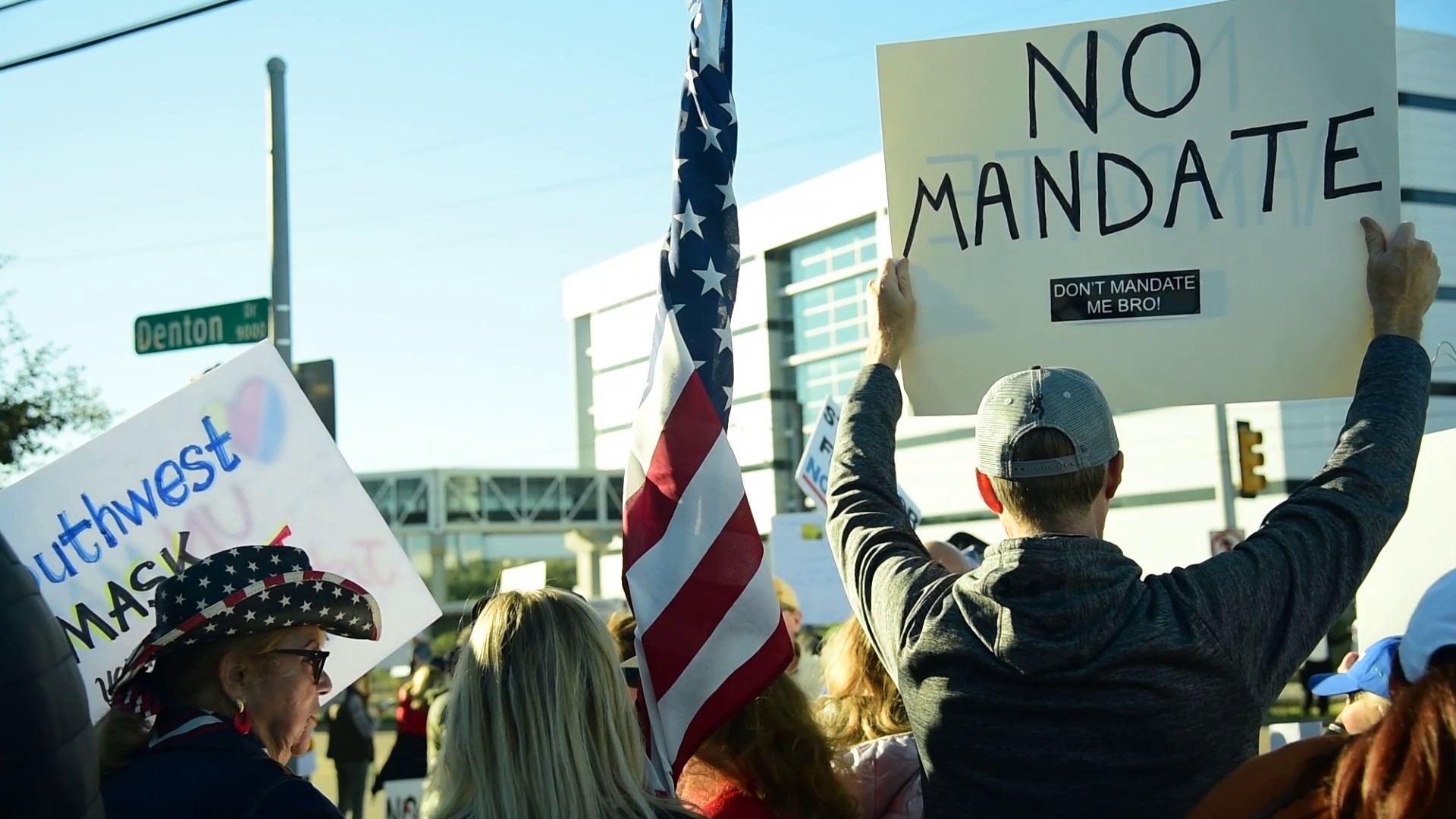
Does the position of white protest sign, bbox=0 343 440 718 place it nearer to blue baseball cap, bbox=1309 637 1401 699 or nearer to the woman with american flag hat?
the woman with american flag hat

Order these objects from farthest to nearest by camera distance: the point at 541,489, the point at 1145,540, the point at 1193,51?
the point at 541,489 → the point at 1145,540 → the point at 1193,51

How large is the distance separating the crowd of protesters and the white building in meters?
15.8

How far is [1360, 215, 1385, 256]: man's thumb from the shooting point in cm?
311

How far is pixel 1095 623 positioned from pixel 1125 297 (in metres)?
1.23

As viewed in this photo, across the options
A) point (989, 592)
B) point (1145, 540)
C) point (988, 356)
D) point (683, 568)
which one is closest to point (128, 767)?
point (683, 568)

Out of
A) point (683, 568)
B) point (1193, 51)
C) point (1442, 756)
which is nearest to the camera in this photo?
point (1442, 756)

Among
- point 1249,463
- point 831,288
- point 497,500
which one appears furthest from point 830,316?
point 1249,463

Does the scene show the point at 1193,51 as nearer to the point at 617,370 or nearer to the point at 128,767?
the point at 128,767

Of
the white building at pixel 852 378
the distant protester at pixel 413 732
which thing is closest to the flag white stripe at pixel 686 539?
the distant protester at pixel 413 732

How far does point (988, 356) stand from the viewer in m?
3.35

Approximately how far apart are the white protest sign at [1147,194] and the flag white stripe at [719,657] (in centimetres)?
65

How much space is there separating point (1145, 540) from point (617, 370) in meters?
26.6

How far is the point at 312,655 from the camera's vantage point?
3.03 m

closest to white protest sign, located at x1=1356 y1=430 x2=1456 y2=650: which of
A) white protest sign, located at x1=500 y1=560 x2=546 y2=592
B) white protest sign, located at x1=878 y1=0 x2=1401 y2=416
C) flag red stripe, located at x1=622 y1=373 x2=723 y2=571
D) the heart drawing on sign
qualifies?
white protest sign, located at x1=878 y1=0 x2=1401 y2=416
